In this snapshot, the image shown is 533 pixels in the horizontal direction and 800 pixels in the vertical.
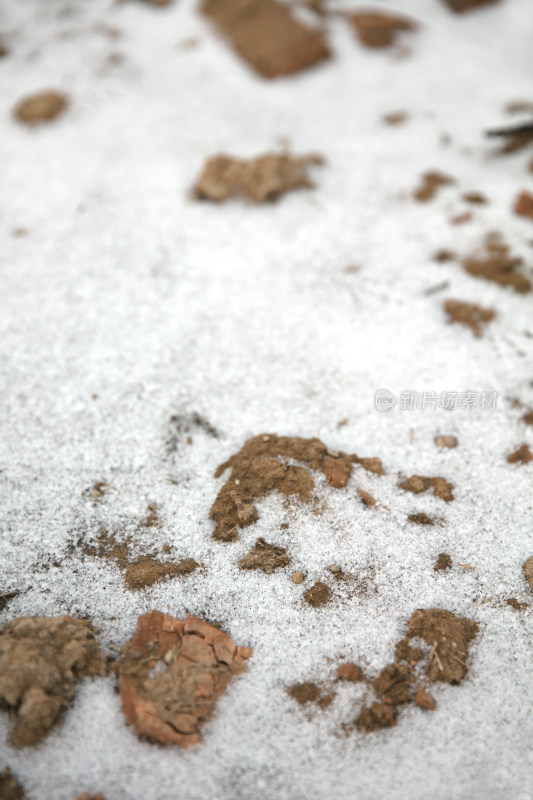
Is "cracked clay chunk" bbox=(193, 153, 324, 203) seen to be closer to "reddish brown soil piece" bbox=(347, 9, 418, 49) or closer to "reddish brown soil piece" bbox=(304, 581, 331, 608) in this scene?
"reddish brown soil piece" bbox=(347, 9, 418, 49)

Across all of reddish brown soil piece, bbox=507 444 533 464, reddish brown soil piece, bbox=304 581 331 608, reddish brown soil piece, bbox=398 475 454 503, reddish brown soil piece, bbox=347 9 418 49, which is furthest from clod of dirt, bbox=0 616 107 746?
reddish brown soil piece, bbox=347 9 418 49

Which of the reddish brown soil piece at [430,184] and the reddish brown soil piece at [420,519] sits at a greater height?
the reddish brown soil piece at [430,184]

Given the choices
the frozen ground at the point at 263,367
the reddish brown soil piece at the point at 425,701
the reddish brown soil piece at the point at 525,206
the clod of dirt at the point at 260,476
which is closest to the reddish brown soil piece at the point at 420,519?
the frozen ground at the point at 263,367

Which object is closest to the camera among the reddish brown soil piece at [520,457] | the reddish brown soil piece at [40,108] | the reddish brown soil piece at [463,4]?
the reddish brown soil piece at [520,457]

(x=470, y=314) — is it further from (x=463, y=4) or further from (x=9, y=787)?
(x=463, y=4)

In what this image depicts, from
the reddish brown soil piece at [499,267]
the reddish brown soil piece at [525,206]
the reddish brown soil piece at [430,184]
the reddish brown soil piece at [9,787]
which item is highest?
the reddish brown soil piece at [430,184]

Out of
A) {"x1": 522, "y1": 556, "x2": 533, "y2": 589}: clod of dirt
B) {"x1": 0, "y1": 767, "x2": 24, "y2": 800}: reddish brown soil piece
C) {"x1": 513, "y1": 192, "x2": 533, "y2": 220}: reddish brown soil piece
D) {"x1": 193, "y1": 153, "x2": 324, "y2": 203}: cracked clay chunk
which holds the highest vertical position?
{"x1": 193, "y1": 153, "x2": 324, "y2": 203}: cracked clay chunk

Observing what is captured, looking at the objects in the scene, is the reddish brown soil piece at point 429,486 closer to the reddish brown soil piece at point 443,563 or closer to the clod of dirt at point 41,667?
the reddish brown soil piece at point 443,563
